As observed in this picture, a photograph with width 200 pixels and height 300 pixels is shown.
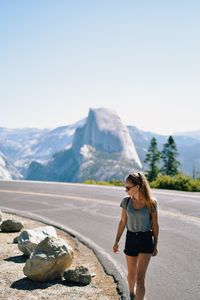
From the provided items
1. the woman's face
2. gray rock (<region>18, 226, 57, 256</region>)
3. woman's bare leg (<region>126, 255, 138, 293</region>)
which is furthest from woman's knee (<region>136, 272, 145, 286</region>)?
gray rock (<region>18, 226, 57, 256</region>)

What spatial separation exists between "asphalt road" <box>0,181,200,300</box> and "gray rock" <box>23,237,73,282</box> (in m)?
1.35

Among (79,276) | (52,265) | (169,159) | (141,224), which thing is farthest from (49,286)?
(169,159)

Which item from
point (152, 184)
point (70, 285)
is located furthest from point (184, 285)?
point (152, 184)

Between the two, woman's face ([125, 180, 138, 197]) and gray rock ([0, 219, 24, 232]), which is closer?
woman's face ([125, 180, 138, 197])

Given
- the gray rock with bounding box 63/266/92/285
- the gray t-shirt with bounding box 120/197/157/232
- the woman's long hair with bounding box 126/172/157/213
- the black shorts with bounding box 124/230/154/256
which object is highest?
the woman's long hair with bounding box 126/172/157/213

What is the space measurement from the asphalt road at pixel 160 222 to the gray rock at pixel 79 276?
1021mm

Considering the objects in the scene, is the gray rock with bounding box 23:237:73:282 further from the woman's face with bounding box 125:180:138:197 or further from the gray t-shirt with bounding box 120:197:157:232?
the woman's face with bounding box 125:180:138:197

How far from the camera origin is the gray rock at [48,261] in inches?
291

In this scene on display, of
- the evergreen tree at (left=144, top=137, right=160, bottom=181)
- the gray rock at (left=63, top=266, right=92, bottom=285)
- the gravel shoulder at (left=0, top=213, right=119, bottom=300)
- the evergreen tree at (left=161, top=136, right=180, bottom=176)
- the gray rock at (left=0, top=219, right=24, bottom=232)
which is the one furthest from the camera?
the evergreen tree at (left=144, top=137, right=160, bottom=181)

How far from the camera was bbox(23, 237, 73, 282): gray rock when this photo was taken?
740cm

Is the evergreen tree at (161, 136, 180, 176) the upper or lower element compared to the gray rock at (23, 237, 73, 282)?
upper

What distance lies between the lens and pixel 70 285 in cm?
731

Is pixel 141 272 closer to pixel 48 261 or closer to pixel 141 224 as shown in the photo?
pixel 141 224

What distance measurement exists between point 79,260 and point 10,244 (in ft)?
7.36
